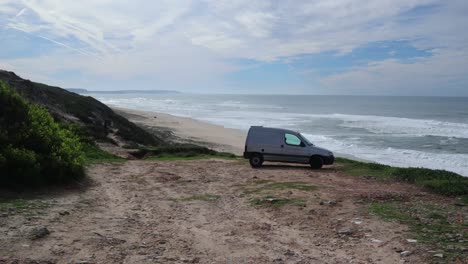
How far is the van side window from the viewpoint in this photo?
1634 cm

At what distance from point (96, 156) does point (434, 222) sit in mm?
14338

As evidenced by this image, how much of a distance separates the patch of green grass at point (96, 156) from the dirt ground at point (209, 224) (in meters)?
4.33

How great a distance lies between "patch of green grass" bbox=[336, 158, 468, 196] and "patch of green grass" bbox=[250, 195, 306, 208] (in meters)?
4.23

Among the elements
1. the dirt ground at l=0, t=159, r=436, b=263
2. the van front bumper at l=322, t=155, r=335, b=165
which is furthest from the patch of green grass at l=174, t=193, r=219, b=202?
the van front bumper at l=322, t=155, r=335, b=165

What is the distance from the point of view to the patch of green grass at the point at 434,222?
245 inches

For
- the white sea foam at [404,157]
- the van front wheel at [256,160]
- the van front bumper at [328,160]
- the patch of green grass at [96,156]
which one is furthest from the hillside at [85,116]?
the white sea foam at [404,157]

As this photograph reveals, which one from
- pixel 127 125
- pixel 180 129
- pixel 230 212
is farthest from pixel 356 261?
pixel 180 129

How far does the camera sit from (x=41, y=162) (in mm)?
10547

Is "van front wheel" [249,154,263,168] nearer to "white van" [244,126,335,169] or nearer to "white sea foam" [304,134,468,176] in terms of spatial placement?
"white van" [244,126,335,169]

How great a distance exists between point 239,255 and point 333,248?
1.61 m

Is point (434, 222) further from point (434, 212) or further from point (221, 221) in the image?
point (221, 221)

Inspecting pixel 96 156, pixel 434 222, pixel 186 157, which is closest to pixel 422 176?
pixel 434 222

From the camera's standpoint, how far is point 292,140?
53.9ft

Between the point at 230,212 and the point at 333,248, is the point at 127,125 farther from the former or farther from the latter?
the point at 333,248
